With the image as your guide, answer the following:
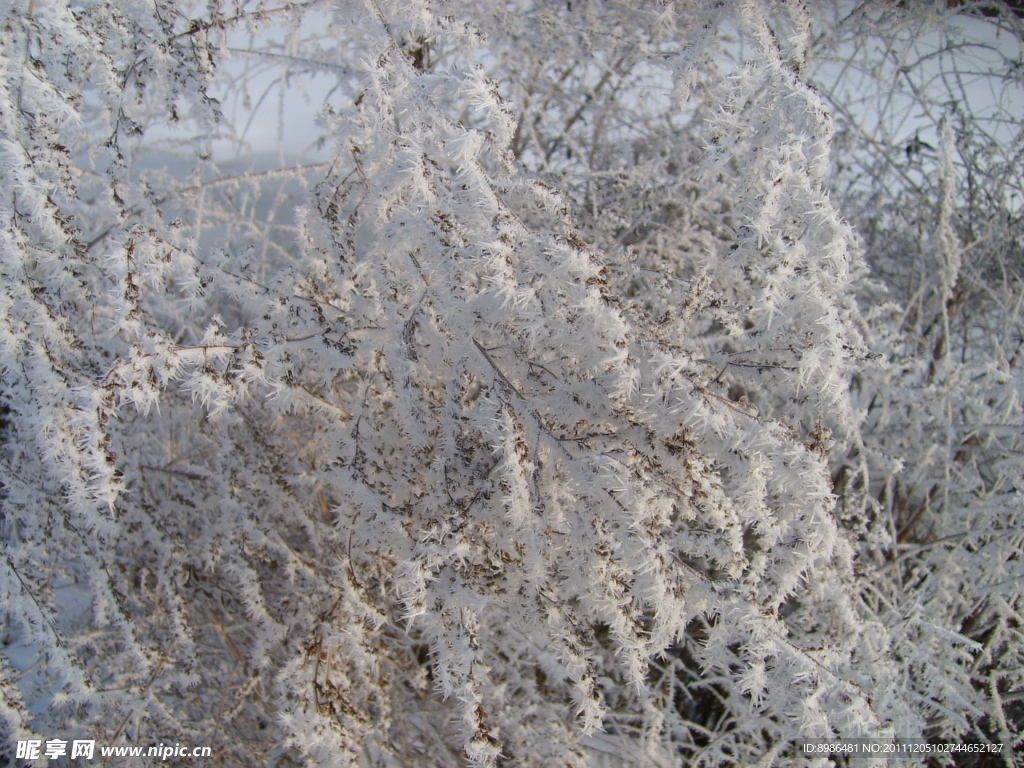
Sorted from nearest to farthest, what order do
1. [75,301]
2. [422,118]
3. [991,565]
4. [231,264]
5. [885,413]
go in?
[422,118]
[231,264]
[75,301]
[991,565]
[885,413]

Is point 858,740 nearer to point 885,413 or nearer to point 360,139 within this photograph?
point 885,413

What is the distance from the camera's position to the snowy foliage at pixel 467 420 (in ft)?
5.57

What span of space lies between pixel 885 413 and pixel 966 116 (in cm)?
185

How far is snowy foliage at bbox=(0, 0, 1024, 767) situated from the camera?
1.70 m

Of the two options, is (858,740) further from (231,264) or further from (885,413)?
(231,264)

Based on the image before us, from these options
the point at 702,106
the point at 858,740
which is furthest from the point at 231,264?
the point at 858,740

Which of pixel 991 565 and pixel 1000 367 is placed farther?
pixel 1000 367

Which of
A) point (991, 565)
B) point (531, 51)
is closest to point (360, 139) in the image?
point (531, 51)

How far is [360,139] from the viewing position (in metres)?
1.94

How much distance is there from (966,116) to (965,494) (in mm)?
2142

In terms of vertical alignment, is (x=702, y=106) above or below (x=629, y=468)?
above

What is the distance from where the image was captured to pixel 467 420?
180cm

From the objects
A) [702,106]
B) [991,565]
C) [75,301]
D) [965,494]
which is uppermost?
[702,106]

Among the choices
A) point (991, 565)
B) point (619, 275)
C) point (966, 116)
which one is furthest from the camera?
point (966, 116)
